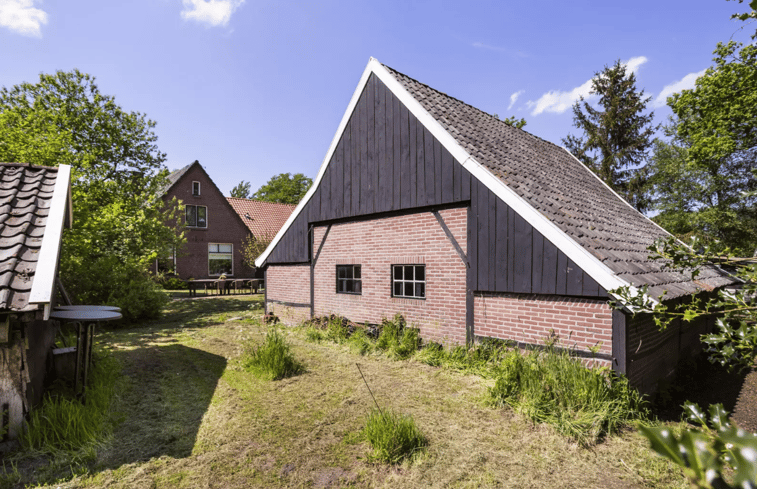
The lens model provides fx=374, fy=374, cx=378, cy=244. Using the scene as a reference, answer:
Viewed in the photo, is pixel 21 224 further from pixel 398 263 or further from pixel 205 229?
pixel 205 229

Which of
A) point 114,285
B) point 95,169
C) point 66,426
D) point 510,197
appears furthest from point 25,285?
point 95,169

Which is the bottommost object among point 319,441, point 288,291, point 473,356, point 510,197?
point 319,441

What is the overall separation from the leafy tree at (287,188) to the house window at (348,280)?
4249 centimetres

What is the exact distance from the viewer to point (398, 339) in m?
8.43

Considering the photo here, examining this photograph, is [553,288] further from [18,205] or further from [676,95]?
[676,95]

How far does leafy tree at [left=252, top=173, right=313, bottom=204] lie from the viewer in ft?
169

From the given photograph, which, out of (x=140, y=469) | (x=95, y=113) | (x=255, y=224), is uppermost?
(x=95, y=113)

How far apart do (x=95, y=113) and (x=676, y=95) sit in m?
26.5

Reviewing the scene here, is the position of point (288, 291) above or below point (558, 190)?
below

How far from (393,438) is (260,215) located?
29.3m

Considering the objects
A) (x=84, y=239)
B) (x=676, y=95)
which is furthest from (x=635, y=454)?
(x=676, y=95)

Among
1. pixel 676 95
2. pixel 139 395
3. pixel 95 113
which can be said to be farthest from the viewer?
pixel 676 95

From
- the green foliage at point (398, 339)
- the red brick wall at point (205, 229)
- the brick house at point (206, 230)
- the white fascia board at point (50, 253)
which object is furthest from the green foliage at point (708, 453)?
the red brick wall at point (205, 229)

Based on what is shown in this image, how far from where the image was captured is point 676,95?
17812 mm
